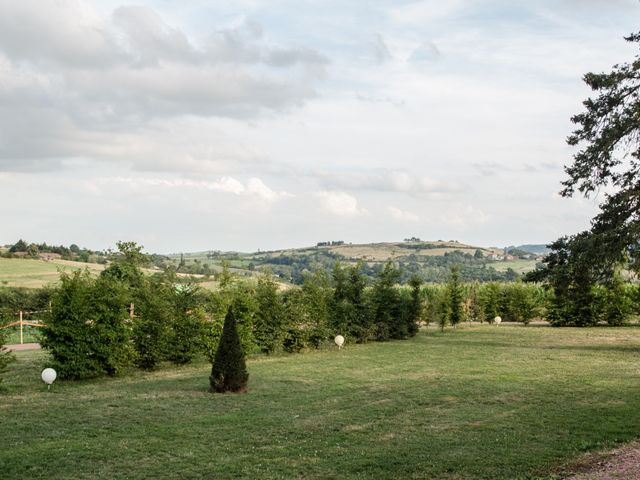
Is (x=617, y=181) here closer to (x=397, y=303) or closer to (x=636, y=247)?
(x=636, y=247)

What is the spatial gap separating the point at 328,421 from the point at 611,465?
5026mm

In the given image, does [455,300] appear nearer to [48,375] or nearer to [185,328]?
[185,328]

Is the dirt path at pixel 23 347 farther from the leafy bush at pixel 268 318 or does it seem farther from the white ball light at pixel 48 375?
the white ball light at pixel 48 375

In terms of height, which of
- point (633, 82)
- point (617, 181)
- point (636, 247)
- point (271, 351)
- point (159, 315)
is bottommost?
point (271, 351)

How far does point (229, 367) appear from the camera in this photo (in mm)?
14055

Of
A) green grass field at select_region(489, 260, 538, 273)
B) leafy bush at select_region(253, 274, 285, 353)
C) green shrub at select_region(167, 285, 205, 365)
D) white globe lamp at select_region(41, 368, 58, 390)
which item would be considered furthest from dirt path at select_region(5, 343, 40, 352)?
green grass field at select_region(489, 260, 538, 273)

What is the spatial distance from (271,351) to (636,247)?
525 inches

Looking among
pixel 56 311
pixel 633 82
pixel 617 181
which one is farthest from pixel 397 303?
pixel 56 311

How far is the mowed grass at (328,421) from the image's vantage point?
8367 mm

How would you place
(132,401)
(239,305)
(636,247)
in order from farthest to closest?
(239,305) < (636,247) < (132,401)

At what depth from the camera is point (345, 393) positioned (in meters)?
13.9

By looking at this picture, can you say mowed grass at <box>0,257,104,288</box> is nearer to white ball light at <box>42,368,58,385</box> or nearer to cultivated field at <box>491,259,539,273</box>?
white ball light at <box>42,368,58,385</box>

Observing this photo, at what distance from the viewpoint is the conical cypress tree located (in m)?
14.1

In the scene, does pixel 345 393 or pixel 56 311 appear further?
pixel 56 311
